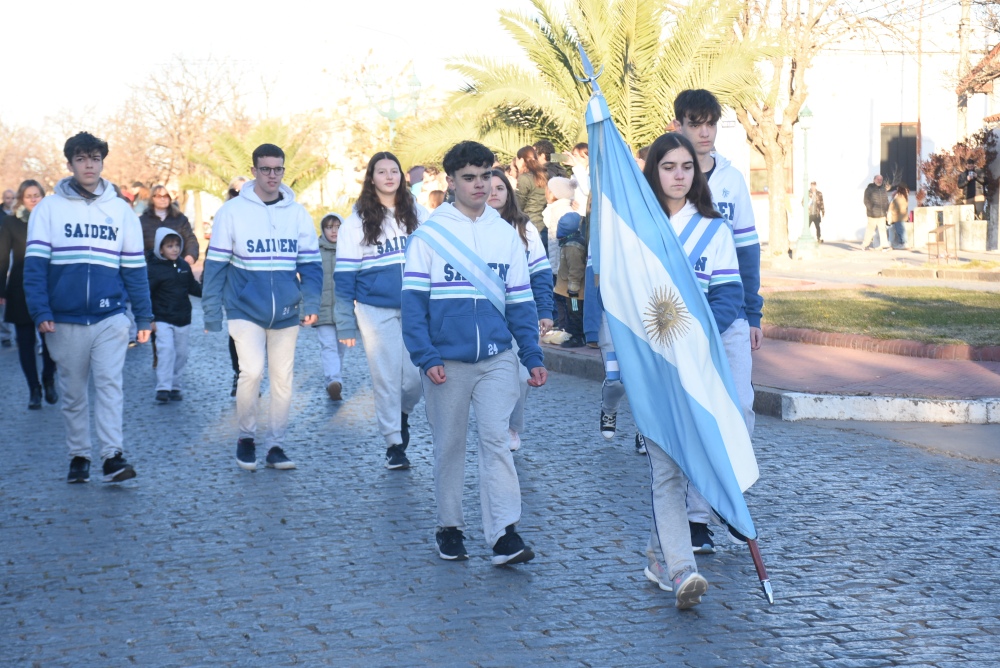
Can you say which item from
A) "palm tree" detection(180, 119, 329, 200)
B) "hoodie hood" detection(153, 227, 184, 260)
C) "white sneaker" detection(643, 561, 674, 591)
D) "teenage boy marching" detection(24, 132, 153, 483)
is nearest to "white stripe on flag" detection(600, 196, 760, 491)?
"white sneaker" detection(643, 561, 674, 591)

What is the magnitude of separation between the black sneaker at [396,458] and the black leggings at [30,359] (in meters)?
4.68

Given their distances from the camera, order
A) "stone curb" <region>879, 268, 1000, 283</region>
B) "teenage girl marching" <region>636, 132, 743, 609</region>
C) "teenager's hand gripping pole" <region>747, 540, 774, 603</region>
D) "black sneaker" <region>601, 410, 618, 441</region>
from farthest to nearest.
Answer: "stone curb" <region>879, 268, 1000, 283</region>
"black sneaker" <region>601, 410, 618, 441</region>
"teenage girl marching" <region>636, 132, 743, 609</region>
"teenager's hand gripping pole" <region>747, 540, 774, 603</region>

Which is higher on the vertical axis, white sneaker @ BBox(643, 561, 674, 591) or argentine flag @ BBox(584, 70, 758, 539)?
argentine flag @ BBox(584, 70, 758, 539)

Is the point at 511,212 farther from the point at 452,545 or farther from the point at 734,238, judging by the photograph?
the point at 452,545

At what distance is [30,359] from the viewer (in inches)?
460

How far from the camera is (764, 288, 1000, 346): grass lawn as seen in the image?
42.6ft

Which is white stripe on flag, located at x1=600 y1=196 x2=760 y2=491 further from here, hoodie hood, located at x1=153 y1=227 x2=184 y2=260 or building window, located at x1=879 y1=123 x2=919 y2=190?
building window, located at x1=879 y1=123 x2=919 y2=190

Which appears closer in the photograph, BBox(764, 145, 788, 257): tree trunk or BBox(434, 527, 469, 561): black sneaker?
BBox(434, 527, 469, 561): black sneaker

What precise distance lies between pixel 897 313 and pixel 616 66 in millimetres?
9268

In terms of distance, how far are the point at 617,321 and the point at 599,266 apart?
9.6 inches

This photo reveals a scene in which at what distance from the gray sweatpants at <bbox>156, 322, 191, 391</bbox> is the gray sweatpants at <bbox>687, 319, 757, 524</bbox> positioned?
6.74 metres

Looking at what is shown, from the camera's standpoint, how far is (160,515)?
712 cm

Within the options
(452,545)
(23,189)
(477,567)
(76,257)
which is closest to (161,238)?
(23,189)

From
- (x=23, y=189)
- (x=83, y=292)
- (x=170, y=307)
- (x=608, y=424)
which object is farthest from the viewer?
(x=23, y=189)
